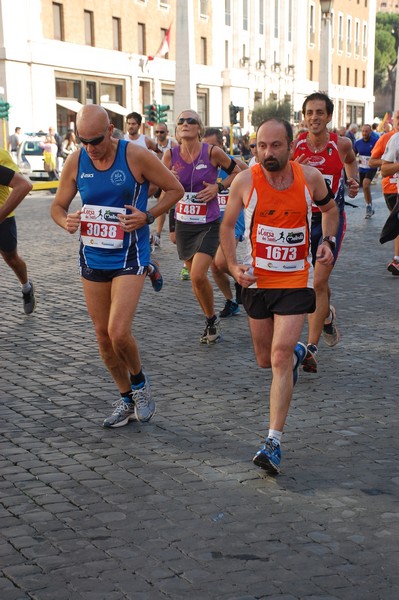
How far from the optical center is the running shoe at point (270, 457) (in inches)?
177

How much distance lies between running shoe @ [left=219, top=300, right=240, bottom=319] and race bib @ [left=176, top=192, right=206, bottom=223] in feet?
3.95

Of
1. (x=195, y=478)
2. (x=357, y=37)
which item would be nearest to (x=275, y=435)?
(x=195, y=478)

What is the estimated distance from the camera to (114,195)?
522 centimetres

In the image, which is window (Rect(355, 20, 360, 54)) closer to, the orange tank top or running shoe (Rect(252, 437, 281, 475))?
the orange tank top

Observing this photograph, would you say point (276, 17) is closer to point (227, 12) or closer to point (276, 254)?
point (227, 12)

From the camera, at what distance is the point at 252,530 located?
12.6 feet

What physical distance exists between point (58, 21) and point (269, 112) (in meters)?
19.1

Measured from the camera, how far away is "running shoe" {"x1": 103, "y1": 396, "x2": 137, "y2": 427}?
538cm

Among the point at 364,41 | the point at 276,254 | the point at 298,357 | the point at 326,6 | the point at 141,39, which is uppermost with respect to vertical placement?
the point at 364,41

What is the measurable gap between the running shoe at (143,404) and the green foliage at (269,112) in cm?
5316

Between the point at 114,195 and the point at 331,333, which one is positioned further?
the point at 331,333

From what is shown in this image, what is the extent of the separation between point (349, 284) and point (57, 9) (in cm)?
3631

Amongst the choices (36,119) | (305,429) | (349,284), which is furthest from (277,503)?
(36,119)

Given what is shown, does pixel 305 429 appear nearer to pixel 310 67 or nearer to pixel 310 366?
pixel 310 366
